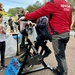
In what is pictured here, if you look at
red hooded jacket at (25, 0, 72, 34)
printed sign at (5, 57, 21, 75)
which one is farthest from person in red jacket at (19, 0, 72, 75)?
printed sign at (5, 57, 21, 75)

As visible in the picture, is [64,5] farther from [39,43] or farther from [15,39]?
[15,39]

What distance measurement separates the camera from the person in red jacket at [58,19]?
3.81 m

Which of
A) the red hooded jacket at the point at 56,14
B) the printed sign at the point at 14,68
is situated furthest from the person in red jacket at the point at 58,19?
the printed sign at the point at 14,68

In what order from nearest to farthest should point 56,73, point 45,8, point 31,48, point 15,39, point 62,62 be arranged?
point 45,8
point 62,62
point 31,48
point 56,73
point 15,39

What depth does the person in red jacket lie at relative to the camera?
3.81 meters

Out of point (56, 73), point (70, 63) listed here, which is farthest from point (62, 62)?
point (70, 63)

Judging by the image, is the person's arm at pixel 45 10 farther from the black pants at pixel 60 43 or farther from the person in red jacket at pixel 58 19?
the black pants at pixel 60 43

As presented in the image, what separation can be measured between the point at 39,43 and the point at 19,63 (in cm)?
86

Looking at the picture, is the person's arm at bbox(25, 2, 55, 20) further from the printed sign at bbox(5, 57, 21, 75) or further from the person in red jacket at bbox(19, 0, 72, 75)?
the printed sign at bbox(5, 57, 21, 75)

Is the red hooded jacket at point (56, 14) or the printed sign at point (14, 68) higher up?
the red hooded jacket at point (56, 14)

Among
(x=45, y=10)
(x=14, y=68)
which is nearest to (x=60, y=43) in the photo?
(x=45, y=10)

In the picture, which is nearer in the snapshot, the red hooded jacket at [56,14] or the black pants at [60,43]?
the red hooded jacket at [56,14]

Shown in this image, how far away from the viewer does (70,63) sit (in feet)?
20.1

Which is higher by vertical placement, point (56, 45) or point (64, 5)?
point (64, 5)
